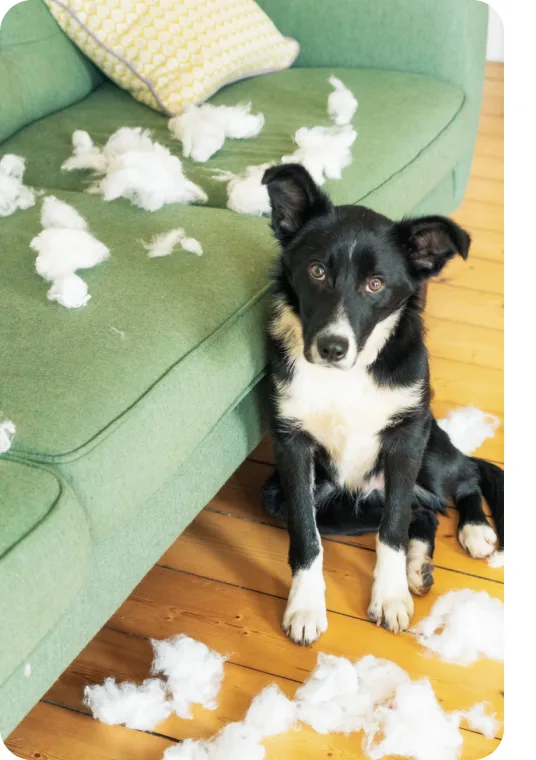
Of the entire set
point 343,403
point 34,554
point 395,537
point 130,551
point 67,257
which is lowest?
point 395,537

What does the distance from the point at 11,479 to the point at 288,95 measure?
185 cm

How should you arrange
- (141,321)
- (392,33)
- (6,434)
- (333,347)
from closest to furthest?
(6,434)
(333,347)
(141,321)
(392,33)

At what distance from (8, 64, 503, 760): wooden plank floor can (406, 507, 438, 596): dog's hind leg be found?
38 millimetres

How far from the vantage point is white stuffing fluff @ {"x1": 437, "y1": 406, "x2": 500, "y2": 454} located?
2.35 m

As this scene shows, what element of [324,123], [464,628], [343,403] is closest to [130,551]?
[343,403]

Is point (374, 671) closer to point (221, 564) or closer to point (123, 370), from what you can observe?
point (221, 564)

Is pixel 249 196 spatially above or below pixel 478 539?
above

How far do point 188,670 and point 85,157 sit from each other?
140 centimetres

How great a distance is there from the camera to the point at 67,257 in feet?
5.77

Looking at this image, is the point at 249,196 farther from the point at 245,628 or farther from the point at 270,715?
the point at 270,715

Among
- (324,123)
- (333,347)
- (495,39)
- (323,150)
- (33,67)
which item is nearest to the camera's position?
(333,347)

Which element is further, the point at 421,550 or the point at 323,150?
the point at 323,150

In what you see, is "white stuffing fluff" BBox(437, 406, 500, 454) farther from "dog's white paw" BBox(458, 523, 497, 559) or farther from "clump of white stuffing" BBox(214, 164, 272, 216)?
"clump of white stuffing" BBox(214, 164, 272, 216)

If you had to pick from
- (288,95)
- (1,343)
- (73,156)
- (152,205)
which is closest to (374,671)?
(1,343)
